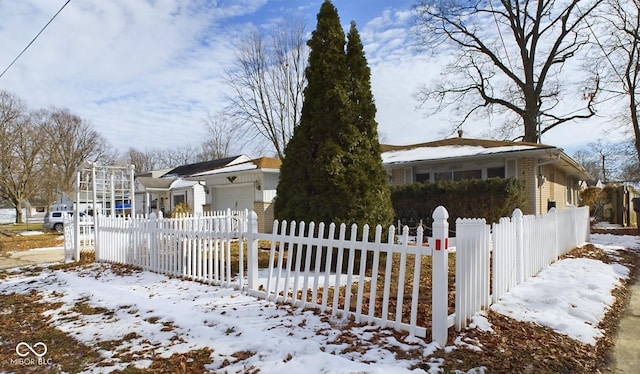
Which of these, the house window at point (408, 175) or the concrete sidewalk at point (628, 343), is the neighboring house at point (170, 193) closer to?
the house window at point (408, 175)

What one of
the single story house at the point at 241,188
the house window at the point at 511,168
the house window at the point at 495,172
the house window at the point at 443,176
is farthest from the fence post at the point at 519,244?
the single story house at the point at 241,188

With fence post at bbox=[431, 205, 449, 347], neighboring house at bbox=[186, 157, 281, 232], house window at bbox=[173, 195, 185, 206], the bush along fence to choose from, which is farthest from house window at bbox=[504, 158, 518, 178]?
house window at bbox=[173, 195, 185, 206]

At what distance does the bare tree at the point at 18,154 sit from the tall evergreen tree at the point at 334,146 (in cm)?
3700

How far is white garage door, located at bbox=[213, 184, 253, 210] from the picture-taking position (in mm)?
18750

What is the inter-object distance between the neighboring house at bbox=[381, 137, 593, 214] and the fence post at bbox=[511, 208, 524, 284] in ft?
25.3

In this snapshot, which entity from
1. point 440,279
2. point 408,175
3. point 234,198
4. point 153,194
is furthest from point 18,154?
point 440,279

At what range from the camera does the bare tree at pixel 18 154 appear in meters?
33.9


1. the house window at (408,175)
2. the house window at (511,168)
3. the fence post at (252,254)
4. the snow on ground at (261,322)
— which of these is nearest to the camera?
the snow on ground at (261,322)

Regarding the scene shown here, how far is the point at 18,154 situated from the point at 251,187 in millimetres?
29450

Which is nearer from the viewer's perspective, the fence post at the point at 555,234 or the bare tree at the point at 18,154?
the fence post at the point at 555,234

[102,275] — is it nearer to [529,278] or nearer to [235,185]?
[529,278]

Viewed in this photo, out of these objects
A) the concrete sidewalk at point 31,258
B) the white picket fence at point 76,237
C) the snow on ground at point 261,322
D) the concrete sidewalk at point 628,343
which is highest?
the white picket fence at point 76,237

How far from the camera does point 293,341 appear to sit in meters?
3.71

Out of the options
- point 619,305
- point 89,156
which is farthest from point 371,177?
point 89,156
